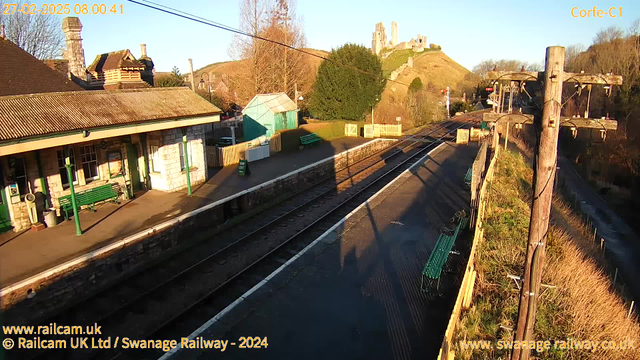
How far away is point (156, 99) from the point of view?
13867 mm

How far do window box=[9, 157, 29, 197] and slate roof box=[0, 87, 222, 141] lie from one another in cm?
137

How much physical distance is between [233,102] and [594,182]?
3025 cm

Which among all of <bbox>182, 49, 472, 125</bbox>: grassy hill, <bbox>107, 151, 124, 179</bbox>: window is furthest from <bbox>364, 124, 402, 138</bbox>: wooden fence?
<bbox>182, 49, 472, 125</bbox>: grassy hill

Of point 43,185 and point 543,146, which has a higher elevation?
point 543,146

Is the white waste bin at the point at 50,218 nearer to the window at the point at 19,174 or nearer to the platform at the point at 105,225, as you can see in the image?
the platform at the point at 105,225

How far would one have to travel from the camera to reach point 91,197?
11914 mm

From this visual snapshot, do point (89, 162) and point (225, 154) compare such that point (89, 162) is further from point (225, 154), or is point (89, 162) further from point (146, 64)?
point (146, 64)

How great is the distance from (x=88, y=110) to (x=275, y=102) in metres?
14.3

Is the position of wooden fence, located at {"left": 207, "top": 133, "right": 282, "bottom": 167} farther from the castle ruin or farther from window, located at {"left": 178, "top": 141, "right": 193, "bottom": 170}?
the castle ruin

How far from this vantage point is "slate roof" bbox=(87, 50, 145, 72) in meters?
18.9

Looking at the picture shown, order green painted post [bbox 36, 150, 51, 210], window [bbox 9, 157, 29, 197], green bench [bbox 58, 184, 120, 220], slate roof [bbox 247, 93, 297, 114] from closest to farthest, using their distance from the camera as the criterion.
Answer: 1. window [bbox 9, 157, 29, 197]
2. green painted post [bbox 36, 150, 51, 210]
3. green bench [bbox 58, 184, 120, 220]
4. slate roof [bbox 247, 93, 297, 114]

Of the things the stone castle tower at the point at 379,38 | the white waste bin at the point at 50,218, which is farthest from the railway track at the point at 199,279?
the stone castle tower at the point at 379,38

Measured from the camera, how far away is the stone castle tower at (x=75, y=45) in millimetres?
18156

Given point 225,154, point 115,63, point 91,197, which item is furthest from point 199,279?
point 115,63
